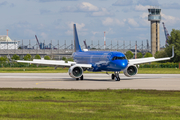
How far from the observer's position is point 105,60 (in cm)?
4497

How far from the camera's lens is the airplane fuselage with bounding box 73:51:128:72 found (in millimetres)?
42812

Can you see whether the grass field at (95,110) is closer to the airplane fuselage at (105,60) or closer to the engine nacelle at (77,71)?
the airplane fuselage at (105,60)


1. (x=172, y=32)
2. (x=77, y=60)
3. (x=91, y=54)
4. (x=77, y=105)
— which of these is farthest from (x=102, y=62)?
(x=172, y=32)

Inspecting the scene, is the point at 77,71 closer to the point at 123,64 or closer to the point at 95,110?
the point at 123,64

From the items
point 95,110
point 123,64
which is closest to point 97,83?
point 123,64

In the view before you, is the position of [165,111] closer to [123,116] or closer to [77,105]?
[123,116]

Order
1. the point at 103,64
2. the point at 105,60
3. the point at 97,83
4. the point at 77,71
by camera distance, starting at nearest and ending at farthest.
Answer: the point at 97,83 < the point at 105,60 < the point at 103,64 < the point at 77,71

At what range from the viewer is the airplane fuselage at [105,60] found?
42812 mm

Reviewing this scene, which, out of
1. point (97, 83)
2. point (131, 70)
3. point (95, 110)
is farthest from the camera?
point (131, 70)

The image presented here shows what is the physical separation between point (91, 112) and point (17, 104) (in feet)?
17.3

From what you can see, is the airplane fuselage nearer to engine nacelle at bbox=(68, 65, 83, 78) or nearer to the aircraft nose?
the aircraft nose

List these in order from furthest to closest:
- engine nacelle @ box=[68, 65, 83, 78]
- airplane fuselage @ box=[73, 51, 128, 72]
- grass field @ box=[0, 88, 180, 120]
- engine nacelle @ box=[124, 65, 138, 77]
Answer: engine nacelle @ box=[124, 65, 138, 77]
engine nacelle @ box=[68, 65, 83, 78]
airplane fuselage @ box=[73, 51, 128, 72]
grass field @ box=[0, 88, 180, 120]

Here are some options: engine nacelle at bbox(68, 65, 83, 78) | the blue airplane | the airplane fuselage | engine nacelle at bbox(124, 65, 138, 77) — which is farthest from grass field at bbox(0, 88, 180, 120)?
engine nacelle at bbox(124, 65, 138, 77)

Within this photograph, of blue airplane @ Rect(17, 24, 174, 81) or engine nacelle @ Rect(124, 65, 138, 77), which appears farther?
engine nacelle @ Rect(124, 65, 138, 77)
